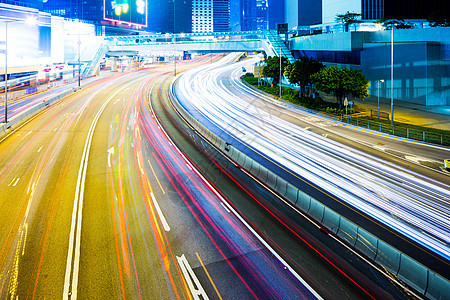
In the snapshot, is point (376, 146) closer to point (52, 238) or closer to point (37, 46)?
point (52, 238)

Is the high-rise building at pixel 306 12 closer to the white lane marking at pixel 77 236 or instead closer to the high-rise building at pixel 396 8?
the high-rise building at pixel 396 8

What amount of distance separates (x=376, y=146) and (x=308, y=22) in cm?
10685

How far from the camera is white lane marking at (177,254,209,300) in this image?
1145 centimetres

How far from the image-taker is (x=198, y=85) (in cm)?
7388

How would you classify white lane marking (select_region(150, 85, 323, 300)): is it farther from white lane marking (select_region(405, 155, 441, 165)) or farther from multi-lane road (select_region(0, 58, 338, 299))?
white lane marking (select_region(405, 155, 441, 165))

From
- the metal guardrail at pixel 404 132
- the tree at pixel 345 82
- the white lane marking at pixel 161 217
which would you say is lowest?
the white lane marking at pixel 161 217

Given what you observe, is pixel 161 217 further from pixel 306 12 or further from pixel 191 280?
pixel 306 12

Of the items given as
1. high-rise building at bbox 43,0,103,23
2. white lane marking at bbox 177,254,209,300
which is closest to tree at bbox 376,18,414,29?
white lane marking at bbox 177,254,209,300

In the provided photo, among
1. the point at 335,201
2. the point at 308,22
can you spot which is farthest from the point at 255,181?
the point at 308,22

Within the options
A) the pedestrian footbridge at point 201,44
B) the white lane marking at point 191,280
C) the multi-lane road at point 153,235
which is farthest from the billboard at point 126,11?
the white lane marking at point 191,280

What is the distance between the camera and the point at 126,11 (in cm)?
15438

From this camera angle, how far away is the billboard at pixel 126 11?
145 m

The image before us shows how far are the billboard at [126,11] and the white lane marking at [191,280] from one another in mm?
153398

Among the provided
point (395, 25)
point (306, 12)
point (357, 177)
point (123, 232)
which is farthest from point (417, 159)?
point (306, 12)
